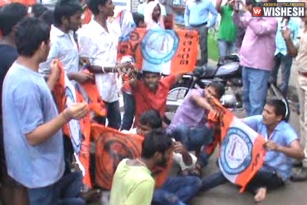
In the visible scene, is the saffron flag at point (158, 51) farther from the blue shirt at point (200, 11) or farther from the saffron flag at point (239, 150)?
the blue shirt at point (200, 11)

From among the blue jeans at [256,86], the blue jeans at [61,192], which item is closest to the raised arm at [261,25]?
the blue jeans at [256,86]

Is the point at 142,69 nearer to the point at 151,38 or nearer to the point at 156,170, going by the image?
the point at 151,38

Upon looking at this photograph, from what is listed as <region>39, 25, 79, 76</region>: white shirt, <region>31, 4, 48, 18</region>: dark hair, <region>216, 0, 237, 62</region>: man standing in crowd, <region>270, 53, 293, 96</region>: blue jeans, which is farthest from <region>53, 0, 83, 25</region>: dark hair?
<region>216, 0, 237, 62</region>: man standing in crowd

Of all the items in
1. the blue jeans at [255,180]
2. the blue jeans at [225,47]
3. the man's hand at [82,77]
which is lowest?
the blue jeans at [255,180]

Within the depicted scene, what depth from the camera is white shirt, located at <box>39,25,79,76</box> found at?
13.4ft

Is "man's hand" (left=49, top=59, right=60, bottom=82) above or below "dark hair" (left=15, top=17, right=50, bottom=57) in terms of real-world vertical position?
below

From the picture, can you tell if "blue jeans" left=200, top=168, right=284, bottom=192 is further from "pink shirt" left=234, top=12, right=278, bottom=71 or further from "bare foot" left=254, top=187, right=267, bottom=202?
"pink shirt" left=234, top=12, right=278, bottom=71

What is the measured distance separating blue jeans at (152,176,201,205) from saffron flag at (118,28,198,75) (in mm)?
1269

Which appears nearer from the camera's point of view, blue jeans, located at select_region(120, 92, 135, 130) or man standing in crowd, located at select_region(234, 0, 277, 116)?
blue jeans, located at select_region(120, 92, 135, 130)

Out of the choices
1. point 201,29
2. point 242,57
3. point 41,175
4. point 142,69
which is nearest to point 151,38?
point 142,69

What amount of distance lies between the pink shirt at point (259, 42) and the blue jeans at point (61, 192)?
265 centimetres

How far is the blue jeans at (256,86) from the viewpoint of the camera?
19.1 ft

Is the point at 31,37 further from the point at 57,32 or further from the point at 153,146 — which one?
the point at 57,32

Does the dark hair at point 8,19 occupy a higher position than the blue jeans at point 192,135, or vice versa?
the dark hair at point 8,19
